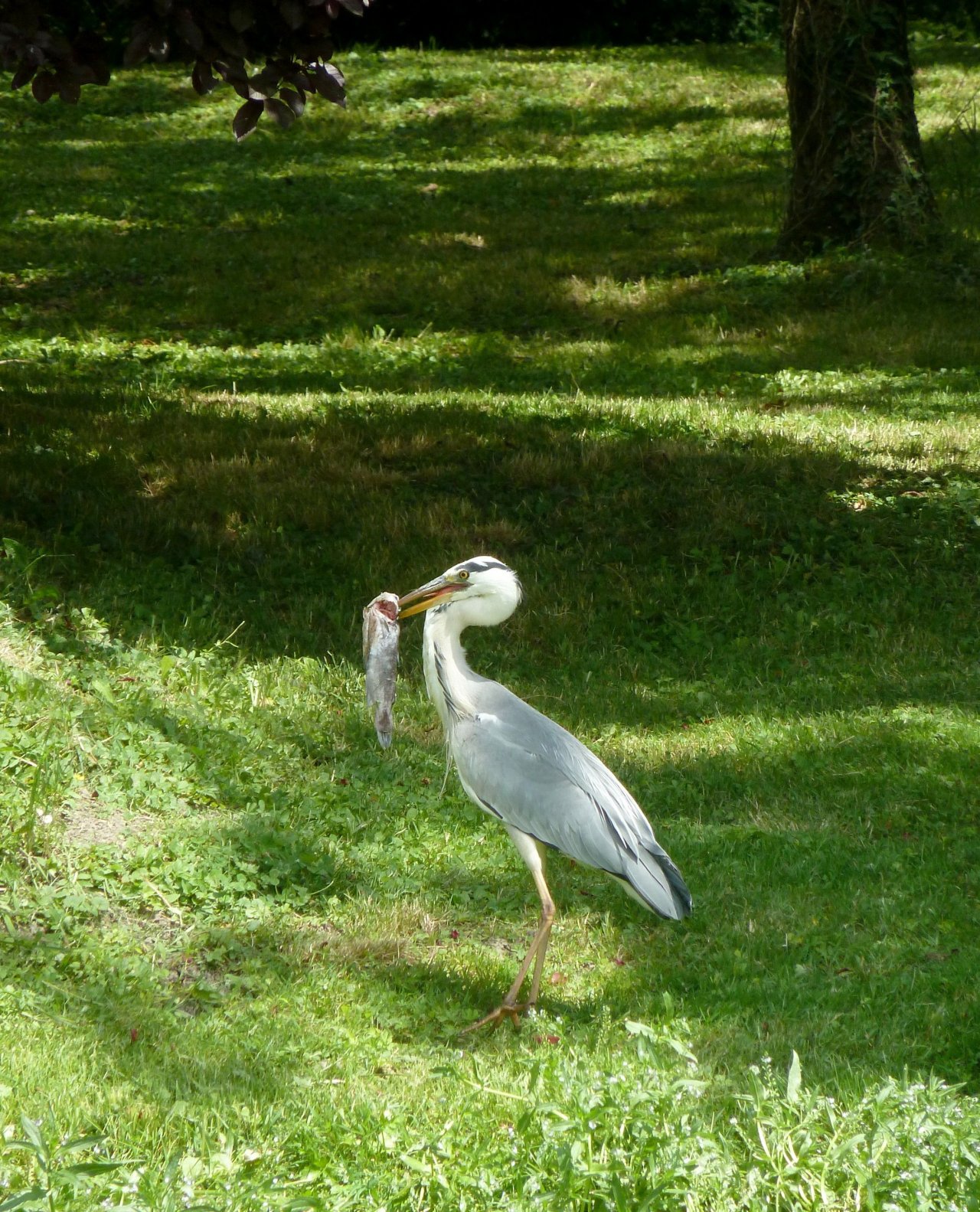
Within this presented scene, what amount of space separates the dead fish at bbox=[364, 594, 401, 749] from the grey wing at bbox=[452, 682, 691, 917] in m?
0.42

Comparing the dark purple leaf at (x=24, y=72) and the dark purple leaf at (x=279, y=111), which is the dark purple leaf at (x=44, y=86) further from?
the dark purple leaf at (x=279, y=111)

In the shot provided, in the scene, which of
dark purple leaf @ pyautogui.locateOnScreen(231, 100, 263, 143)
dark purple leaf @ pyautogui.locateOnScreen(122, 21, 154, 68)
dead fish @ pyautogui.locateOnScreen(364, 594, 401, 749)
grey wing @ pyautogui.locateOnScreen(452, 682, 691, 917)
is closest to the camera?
grey wing @ pyautogui.locateOnScreen(452, 682, 691, 917)

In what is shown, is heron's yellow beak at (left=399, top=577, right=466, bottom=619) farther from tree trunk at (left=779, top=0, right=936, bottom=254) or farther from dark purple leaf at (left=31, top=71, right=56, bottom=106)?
tree trunk at (left=779, top=0, right=936, bottom=254)

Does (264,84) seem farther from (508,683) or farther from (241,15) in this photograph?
(508,683)

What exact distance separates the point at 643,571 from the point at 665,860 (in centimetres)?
420

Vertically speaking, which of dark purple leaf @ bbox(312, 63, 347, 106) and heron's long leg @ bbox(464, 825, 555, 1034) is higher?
dark purple leaf @ bbox(312, 63, 347, 106)

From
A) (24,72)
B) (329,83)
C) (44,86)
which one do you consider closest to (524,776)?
(329,83)

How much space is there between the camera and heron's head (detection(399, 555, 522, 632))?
5020 millimetres

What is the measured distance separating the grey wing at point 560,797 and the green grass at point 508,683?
1.51 ft

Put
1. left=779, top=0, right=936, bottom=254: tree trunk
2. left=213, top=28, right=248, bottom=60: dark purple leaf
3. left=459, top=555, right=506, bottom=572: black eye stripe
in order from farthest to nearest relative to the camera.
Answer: left=779, top=0, right=936, bottom=254: tree trunk < left=213, top=28, right=248, bottom=60: dark purple leaf < left=459, top=555, right=506, bottom=572: black eye stripe

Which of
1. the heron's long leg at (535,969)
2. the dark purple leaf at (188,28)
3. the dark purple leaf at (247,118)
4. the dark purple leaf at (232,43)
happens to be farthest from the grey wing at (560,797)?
the dark purple leaf at (232,43)

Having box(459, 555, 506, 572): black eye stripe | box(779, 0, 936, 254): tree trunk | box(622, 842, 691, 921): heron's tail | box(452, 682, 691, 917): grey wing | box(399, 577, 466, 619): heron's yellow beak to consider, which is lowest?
box(622, 842, 691, 921): heron's tail

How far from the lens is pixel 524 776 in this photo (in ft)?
16.1

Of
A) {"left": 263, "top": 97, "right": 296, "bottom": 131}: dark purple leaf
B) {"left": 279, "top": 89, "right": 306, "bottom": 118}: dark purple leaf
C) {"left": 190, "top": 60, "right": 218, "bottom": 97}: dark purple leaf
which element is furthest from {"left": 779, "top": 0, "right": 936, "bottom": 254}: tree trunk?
{"left": 190, "top": 60, "right": 218, "bottom": 97}: dark purple leaf
